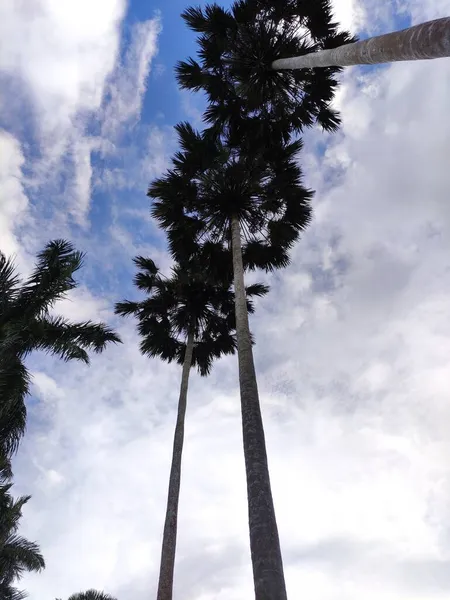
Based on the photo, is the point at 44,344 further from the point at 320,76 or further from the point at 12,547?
the point at 12,547

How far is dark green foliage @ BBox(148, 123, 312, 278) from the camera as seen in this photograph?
39.6 feet

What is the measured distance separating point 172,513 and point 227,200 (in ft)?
28.8

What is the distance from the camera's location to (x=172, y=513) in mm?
11500

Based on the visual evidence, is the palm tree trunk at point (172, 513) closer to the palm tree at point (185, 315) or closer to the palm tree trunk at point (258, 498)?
the palm tree at point (185, 315)

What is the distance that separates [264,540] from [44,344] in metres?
8.01

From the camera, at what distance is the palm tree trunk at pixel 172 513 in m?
10.3

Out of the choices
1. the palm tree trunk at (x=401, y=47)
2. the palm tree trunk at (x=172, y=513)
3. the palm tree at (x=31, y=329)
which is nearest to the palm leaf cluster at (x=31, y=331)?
the palm tree at (x=31, y=329)

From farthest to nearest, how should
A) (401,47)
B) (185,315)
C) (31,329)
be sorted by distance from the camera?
(185,315) → (31,329) → (401,47)

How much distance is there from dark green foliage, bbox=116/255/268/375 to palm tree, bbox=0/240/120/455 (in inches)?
178

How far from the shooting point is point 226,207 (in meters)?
12.3

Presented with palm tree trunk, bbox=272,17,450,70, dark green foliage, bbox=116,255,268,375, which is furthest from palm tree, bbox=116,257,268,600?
palm tree trunk, bbox=272,17,450,70

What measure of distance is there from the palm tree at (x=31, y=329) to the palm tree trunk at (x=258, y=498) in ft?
17.0

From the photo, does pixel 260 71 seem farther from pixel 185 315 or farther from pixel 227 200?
pixel 185 315

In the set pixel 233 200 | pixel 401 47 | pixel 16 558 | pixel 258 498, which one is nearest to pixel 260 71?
pixel 233 200
